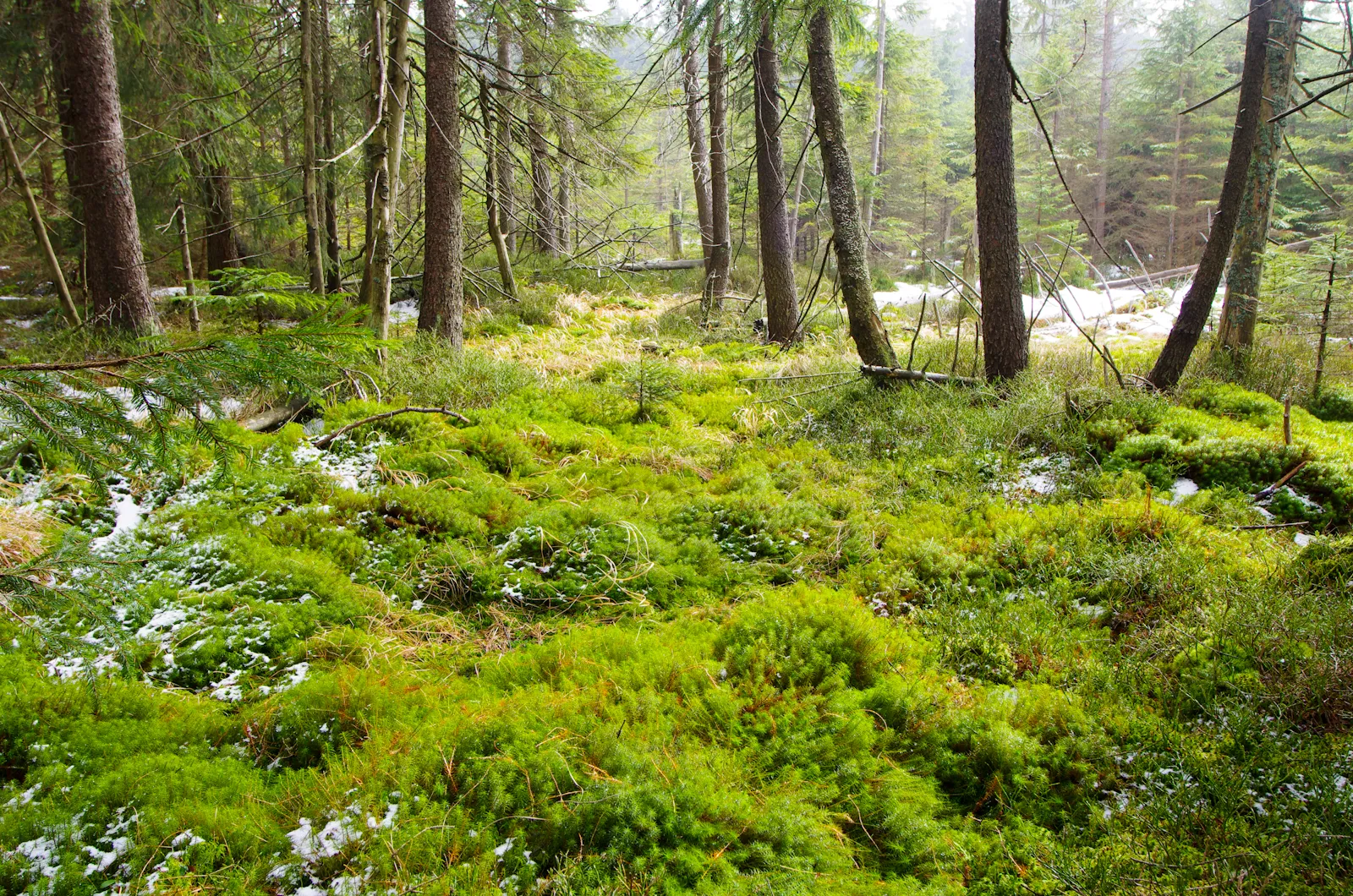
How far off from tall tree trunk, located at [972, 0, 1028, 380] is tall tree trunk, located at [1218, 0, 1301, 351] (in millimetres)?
2700

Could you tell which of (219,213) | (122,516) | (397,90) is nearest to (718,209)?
(397,90)

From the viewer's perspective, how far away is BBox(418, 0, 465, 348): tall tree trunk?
7.23m

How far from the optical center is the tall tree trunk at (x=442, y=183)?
7.23 meters

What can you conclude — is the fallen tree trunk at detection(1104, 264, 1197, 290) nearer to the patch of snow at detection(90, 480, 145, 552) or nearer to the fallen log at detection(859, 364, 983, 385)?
the fallen log at detection(859, 364, 983, 385)

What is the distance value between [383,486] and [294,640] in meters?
1.55

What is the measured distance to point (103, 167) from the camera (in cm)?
667

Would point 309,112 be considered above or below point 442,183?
above

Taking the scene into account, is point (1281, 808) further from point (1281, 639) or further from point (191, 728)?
point (191, 728)

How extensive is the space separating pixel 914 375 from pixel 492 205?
7334mm

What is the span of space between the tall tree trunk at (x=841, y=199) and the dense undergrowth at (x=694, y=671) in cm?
228


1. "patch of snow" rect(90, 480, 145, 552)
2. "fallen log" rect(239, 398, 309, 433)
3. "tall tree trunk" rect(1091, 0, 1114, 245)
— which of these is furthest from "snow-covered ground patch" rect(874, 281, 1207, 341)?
"tall tree trunk" rect(1091, 0, 1114, 245)

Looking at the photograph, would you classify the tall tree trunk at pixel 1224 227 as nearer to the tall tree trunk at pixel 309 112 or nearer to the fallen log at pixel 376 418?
the fallen log at pixel 376 418

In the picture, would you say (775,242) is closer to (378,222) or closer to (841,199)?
(841,199)

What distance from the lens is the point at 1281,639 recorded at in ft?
9.24
